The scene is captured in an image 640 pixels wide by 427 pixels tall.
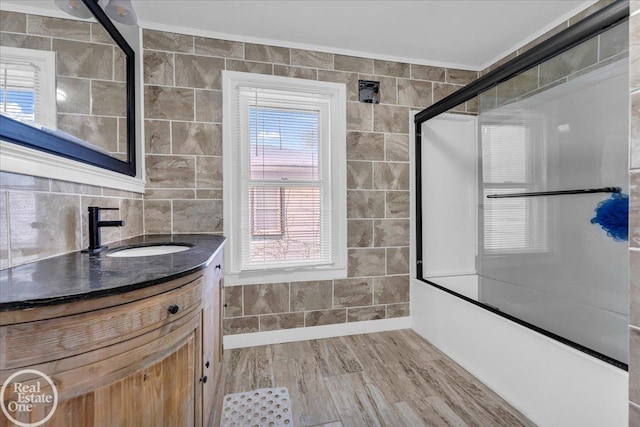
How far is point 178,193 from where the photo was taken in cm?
222

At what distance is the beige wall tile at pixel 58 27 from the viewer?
3.70 feet

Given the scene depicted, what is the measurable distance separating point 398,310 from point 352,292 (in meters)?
0.49

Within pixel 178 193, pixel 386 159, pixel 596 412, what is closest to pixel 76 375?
pixel 178 193

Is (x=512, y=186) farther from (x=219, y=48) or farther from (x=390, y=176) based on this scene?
(x=219, y=48)

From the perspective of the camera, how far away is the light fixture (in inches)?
53.1

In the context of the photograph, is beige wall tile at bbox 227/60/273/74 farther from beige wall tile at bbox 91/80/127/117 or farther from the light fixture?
beige wall tile at bbox 91/80/127/117

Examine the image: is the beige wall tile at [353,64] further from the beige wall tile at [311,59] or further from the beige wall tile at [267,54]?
the beige wall tile at [267,54]

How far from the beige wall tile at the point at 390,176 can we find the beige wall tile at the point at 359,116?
348 millimetres

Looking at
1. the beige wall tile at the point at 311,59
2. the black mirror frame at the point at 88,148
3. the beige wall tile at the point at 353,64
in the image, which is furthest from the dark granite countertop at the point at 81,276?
the beige wall tile at the point at 353,64

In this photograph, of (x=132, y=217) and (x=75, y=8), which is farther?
(x=132, y=217)

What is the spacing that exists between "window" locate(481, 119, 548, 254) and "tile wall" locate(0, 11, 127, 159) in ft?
9.12

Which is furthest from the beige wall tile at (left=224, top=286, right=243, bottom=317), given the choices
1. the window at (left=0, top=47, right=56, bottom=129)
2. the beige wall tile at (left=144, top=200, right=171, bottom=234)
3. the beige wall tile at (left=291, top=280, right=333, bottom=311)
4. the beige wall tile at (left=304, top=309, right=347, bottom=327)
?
the window at (left=0, top=47, right=56, bottom=129)

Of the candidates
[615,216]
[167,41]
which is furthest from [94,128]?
[615,216]

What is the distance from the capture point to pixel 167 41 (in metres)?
2.19
